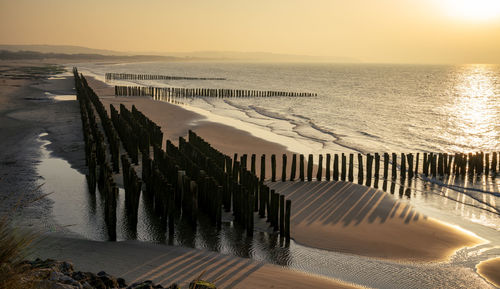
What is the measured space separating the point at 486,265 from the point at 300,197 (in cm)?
559

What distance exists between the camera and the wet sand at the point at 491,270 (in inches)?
341

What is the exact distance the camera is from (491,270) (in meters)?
9.09

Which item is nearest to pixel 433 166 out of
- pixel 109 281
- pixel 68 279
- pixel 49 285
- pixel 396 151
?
pixel 396 151

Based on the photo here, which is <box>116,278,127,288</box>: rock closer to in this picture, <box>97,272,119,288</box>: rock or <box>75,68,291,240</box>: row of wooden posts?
<box>97,272,119,288</box>: rock

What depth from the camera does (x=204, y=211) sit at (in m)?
11.6

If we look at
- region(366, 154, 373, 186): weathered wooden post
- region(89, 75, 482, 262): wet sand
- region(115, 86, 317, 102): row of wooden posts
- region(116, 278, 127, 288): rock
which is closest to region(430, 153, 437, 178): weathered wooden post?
region(366, 154, 373, 186): weathered wooden post

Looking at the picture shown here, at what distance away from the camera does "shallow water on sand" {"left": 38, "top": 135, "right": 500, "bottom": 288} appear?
8.41 m

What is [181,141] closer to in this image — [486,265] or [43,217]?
[43,217]

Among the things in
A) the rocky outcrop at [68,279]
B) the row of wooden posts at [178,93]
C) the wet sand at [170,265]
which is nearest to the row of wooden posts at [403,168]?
the wet sand at [170,265]

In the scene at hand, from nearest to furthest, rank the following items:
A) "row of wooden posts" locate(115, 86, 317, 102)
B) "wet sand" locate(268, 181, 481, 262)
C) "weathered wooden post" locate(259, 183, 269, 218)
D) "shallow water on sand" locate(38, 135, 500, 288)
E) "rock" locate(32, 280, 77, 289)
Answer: "rock" locate(32, 280, 77, 289) < "shallow water on sand" locate(38, 135, 500, 288) < "wet sand" locate(268, 181, 481, 262) < "weathered wooden post" locate(259, 183, 269, 218) < "row of wooden posts" locate(115, 86, 317, 102)

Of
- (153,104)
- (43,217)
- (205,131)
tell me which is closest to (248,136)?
(205,131)

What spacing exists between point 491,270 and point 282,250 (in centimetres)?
423

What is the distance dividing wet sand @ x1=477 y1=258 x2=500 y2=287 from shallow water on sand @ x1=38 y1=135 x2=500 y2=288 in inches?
6.9

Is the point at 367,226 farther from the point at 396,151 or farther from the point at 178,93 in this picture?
the point at 178,93
